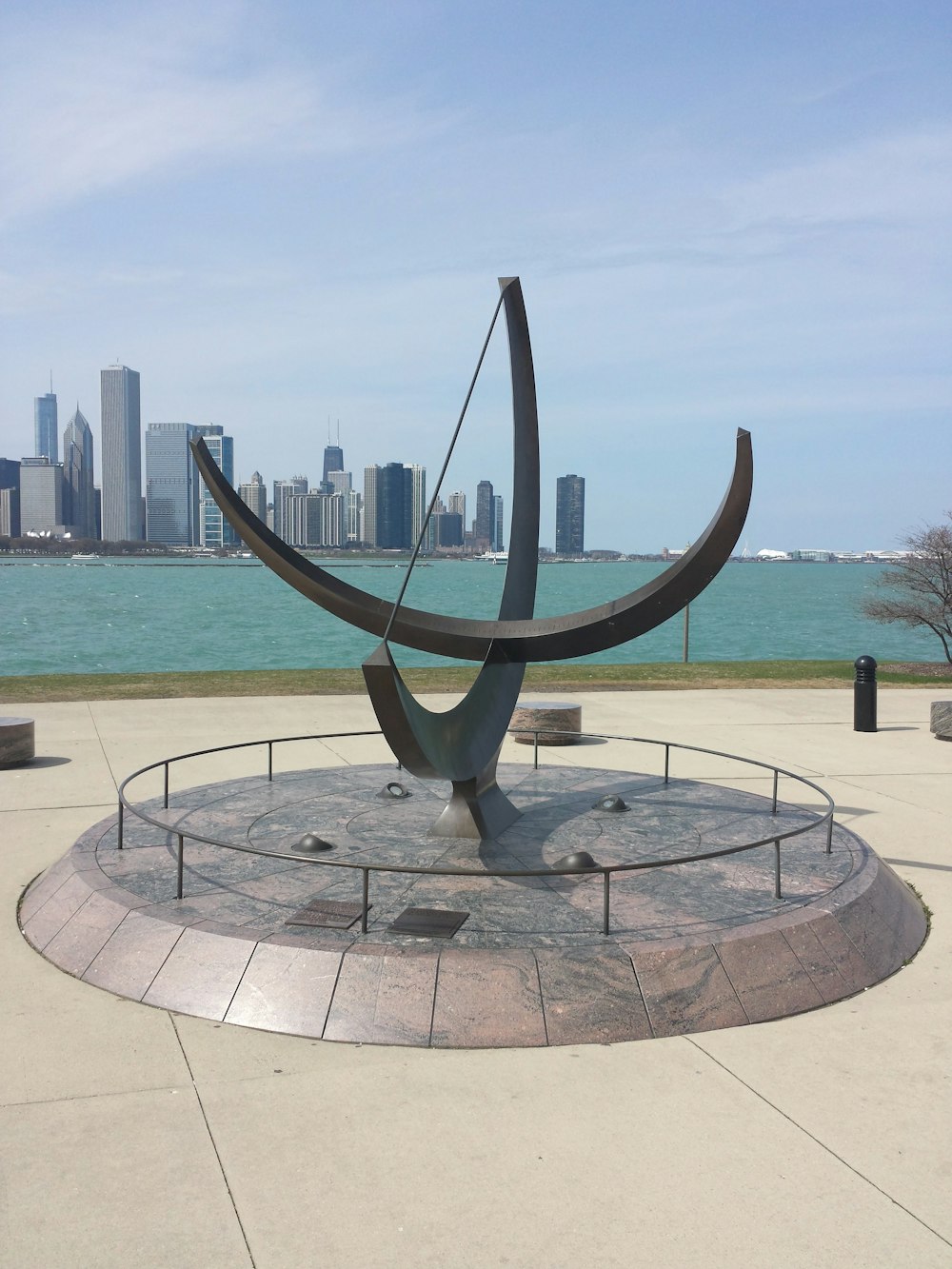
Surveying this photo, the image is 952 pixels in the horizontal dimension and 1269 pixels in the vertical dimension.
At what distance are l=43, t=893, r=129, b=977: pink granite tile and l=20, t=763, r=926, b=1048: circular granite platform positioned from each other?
Result: 0.01 metres

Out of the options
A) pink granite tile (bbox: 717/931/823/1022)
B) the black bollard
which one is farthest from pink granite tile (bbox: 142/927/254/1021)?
the black bollard

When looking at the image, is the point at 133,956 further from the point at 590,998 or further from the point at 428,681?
the point at 428,681

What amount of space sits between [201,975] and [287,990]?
480mm

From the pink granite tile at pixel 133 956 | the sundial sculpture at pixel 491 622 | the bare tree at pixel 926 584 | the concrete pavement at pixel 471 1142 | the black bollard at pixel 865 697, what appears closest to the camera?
the concrete pavement at pixel 471 1142

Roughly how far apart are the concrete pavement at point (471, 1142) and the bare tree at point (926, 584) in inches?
729

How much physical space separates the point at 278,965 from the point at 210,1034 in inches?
17.3

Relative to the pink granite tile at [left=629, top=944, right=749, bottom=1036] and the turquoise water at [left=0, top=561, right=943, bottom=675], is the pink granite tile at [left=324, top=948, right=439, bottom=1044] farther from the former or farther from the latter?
the turquoise water at [left=0, top=561, right=943, bottom=675]

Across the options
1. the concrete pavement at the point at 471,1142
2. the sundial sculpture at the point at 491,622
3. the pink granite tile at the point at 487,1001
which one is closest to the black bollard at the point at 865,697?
the sundial sculpture at the point at 491,622

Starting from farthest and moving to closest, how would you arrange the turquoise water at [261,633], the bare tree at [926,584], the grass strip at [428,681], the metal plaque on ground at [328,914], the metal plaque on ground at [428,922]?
the turquoise water at [261,633] → the bare tree at [926,584] → the grass strip at [428,681] → the metal plaque on ground at [328,914] → the metal plaque on ground at [428,922]

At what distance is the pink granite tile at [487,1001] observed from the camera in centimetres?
502

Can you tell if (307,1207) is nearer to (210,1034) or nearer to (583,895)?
(210,1034)

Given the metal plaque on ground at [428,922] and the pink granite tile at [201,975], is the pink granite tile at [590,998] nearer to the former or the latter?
the metal plaque on ground at [428,922]

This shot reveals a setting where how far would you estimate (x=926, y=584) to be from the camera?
77.2 ft

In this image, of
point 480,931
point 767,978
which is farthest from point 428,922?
point 767,978
